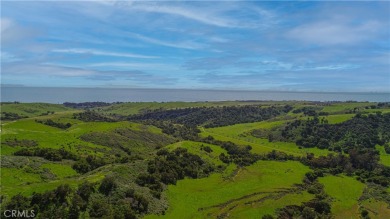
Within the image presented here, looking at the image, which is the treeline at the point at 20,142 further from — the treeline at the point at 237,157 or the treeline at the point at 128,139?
the treeline at the point at 237,157

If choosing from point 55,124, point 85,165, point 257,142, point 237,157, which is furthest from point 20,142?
point 257,142

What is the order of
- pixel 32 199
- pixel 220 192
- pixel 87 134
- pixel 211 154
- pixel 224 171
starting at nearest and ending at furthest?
pixel 32 199, pixel 220 192, pixel 224 171, pixel 211 154, pixel 87 134

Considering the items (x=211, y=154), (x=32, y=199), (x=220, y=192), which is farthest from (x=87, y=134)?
(x=32, y=199)

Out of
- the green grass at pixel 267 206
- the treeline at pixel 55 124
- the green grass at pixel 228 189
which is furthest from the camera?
the treeline at pixel 55 124

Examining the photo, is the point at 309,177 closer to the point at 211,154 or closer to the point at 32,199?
the point at 211,154

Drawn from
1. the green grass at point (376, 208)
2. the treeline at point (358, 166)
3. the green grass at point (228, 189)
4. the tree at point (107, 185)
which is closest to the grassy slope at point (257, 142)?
the treeline at point (358, 166)

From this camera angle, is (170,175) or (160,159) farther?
(160,159)
